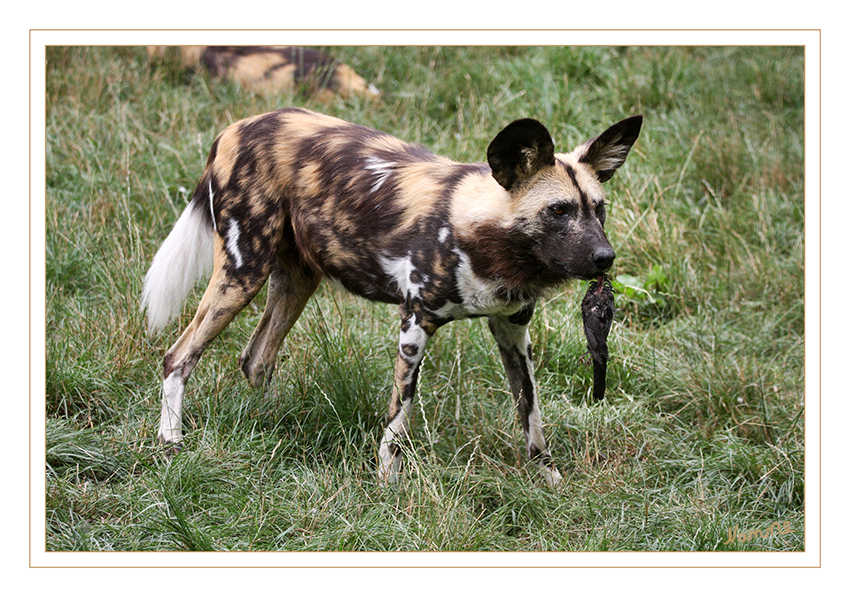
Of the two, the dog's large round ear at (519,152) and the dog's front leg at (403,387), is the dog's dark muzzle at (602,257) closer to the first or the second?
the dog's large round ear at (519,152)

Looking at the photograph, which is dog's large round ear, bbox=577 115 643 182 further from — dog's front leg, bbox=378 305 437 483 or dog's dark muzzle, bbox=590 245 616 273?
dog's front leg, bbox=378 305 437 483

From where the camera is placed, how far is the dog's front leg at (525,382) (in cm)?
328

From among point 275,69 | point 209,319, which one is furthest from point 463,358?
point 275,69

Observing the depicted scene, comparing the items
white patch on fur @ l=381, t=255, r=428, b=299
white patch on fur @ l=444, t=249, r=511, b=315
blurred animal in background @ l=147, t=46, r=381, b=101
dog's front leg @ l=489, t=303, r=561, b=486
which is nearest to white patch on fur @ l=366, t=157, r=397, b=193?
white patch on fur @ l=381, t=255, r=428, b=299

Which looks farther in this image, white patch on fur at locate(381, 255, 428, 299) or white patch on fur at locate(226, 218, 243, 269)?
white patch on fur at locate(226, 218, 243, 269)

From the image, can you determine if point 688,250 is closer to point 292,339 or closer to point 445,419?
point 445,419

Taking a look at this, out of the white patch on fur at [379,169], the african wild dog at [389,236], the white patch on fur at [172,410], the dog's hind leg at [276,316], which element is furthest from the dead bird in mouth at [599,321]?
the white patch on fur at [172,410]

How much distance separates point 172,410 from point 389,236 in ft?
3.91

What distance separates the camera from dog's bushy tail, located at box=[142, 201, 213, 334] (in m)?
3.51

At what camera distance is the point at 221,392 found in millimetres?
3469

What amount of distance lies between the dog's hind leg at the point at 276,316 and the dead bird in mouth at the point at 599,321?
4.19 ft

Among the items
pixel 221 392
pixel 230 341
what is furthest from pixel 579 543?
pixel 230 341

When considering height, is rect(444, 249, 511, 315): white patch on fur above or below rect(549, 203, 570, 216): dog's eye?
below
